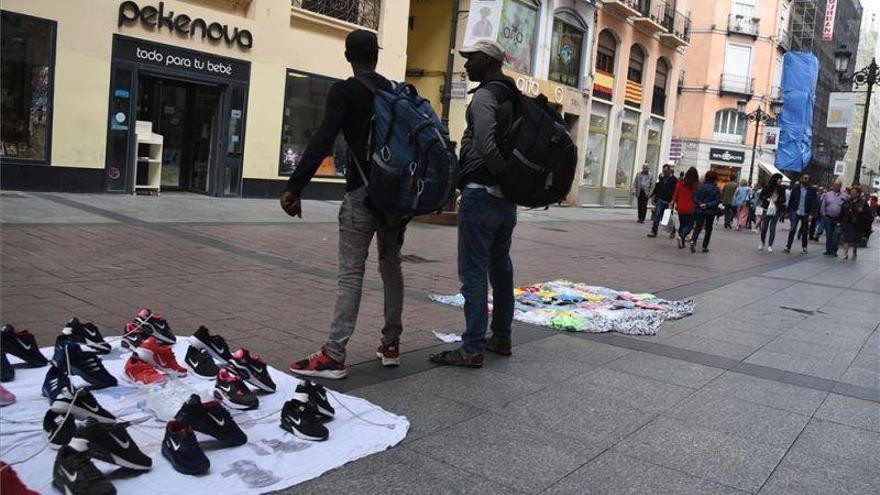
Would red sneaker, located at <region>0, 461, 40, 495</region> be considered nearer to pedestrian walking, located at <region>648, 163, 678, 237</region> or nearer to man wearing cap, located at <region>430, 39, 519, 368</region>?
man wearing cap, located at <region>430, 39, 519, 368</region>

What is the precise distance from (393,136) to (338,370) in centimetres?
139

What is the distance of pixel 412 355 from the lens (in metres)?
4.97

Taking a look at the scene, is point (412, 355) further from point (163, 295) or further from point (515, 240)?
point (515, 240)

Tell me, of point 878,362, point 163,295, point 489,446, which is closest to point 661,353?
point 878,362

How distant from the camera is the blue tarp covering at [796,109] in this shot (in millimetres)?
51062

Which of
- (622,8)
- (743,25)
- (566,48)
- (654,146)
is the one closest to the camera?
(566,48)

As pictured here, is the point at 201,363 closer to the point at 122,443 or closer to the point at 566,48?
the point at 122,443

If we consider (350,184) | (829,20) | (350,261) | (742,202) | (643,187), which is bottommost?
(350,261)

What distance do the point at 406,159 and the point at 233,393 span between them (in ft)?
4.98

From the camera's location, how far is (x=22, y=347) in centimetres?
375

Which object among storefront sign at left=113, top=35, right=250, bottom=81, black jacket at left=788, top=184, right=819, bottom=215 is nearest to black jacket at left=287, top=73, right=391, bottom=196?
storefront sign at left=113, top=35, right=250, bottom=81

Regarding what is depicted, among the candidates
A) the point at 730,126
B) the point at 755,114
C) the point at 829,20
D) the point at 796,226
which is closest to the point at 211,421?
the point at 796,226

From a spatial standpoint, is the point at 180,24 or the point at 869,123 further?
the point at 869,123

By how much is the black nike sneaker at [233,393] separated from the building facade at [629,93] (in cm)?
2602
